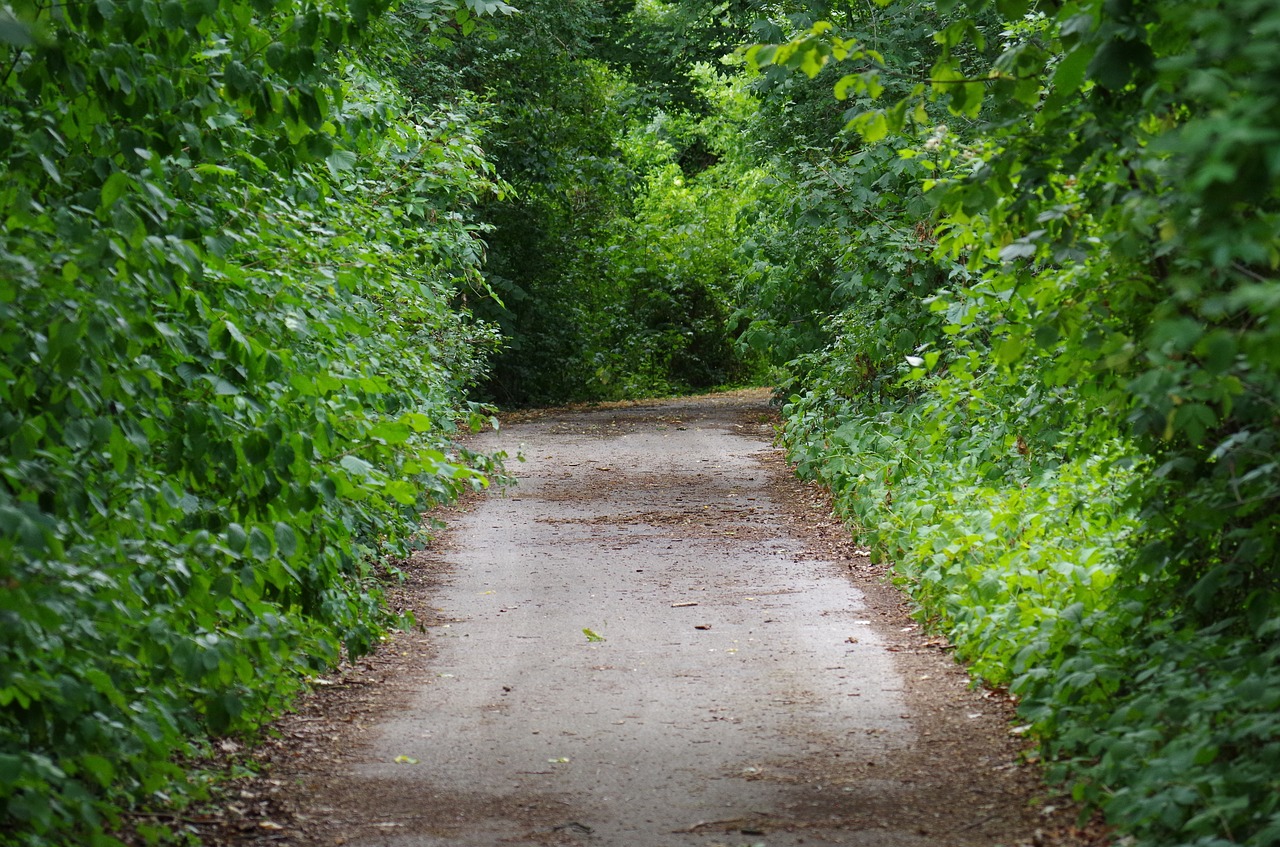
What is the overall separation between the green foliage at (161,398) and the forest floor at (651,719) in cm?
54

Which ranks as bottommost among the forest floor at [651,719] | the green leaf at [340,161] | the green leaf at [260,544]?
the forest floor at [651,719]

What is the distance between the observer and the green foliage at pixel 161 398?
3605 millimetres

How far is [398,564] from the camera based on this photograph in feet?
32.2

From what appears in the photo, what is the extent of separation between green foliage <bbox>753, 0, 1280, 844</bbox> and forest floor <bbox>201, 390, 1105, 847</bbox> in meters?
0.42

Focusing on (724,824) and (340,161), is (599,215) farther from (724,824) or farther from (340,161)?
(724,824)

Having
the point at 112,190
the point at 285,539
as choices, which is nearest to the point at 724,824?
the point at 285,539

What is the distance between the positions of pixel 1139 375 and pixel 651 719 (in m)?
2.79

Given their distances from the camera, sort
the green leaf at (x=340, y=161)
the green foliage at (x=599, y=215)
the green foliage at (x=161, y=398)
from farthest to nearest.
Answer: the green foliage at (x=599, y=215) < the green leaf at (x=340, y=161) < the green foliage at (x=161, y=398)

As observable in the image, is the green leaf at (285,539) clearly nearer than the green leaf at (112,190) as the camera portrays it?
No

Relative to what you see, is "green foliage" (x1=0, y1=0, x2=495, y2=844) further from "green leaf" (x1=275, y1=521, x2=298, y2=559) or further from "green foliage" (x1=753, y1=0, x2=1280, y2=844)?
"green foliage" (x1=753, y1=0, x2=1280, y2=844)

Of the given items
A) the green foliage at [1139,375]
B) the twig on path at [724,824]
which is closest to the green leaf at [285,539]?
the twig on path at [724,824]

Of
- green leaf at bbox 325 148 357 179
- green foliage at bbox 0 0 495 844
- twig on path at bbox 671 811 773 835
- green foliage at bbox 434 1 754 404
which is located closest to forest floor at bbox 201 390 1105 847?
twig on path at bbox 671 811 773 835

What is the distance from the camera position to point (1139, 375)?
4.86m

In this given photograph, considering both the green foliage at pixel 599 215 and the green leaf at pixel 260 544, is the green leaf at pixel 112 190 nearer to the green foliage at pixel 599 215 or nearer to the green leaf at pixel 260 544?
the green leaf at pixel 260 544
